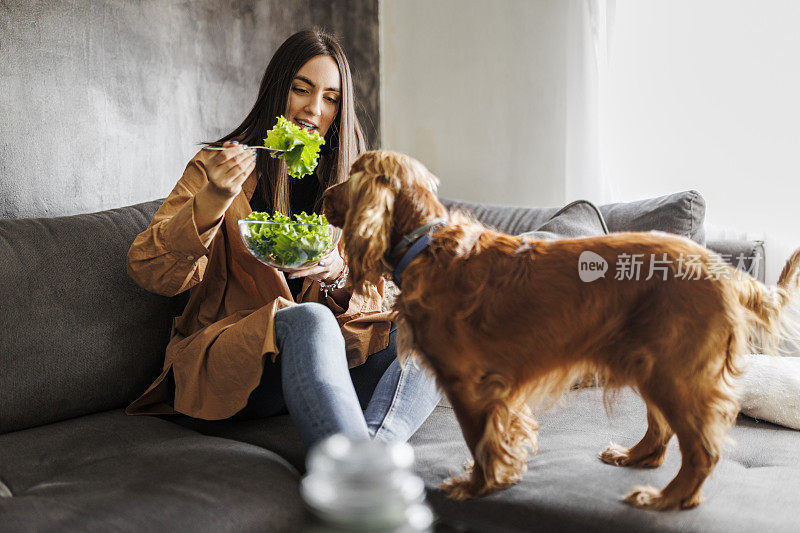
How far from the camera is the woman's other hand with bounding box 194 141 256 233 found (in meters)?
1.58

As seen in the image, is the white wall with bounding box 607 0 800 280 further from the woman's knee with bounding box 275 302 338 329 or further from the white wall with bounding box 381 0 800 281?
the woman's knee with bounding box 275 302 338 329

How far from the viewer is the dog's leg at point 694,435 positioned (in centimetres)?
122

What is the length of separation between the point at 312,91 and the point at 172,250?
74 centimetres

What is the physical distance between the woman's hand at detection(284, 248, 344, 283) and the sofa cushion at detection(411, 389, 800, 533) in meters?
0.50

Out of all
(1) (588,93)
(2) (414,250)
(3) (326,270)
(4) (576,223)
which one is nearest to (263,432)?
(3) (326,270)

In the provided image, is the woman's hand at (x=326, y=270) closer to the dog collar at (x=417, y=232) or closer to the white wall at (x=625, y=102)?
the dog collar at (x=417, y=232)

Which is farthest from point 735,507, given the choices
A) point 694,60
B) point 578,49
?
point 578,49

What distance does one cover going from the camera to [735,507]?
1.24m

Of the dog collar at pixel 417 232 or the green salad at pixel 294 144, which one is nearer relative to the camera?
the dog collar at pixel 417 232

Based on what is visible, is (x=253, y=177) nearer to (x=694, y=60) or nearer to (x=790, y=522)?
(x=790, y=522)

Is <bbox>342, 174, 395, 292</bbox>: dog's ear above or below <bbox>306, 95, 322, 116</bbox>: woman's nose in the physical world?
below

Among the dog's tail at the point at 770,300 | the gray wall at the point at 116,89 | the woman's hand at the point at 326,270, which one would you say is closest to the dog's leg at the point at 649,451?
the dog's tail at the point at 770,300

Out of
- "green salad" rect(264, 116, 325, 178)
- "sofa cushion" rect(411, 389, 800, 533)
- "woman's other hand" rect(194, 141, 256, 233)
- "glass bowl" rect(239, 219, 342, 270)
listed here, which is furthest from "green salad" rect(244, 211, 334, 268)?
"sofa cushion" rect(411, 389, 800, 533)

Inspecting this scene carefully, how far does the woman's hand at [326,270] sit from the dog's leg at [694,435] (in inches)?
35.0
